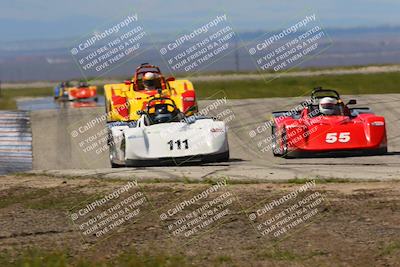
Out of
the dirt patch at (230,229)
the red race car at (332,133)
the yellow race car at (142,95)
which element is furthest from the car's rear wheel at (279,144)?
the dirt patch at (230,229)

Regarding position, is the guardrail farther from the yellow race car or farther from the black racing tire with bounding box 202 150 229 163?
the black racing tire with bounding box 202 150 229 163

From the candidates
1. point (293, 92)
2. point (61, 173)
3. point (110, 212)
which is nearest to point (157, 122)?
point (61, 173)

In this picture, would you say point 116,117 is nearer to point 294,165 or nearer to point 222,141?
point 222,141

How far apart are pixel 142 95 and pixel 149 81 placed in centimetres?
97

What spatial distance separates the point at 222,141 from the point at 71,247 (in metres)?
8.44

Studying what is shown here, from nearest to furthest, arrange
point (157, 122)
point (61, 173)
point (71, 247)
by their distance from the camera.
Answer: point (71, 247)
point (61, 173)
point (157, 122)

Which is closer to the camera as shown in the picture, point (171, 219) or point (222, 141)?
point (171, 219)

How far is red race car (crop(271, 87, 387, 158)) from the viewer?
19125mm

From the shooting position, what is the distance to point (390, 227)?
34.8ft

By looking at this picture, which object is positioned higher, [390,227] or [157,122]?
[157,122]

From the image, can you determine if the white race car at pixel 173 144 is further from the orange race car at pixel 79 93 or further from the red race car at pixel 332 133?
the orange race car at pixel 79 93

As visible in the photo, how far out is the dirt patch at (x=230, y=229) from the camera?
9.74m

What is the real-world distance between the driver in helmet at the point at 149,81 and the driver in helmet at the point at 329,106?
7.67 metres

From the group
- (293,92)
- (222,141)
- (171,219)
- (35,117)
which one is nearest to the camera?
(171,219)
